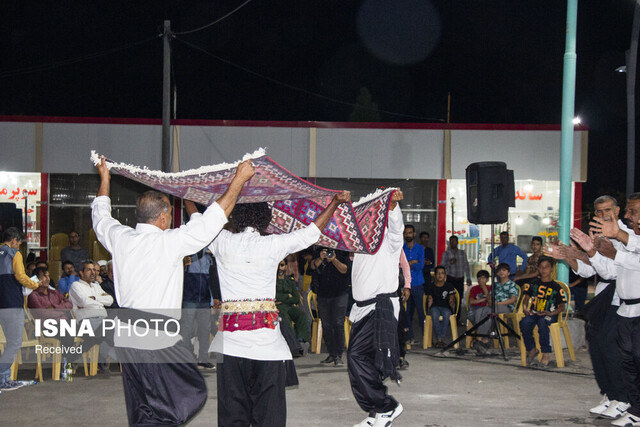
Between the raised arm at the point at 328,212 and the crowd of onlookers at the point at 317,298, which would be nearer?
the raised arm at the point at 328,212

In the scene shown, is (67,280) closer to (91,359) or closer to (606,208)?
(91,359)

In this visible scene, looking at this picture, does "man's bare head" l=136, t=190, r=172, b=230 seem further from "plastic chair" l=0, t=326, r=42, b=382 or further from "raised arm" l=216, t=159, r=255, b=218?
"plastic chair" l=0, t=326, r=42, b=382

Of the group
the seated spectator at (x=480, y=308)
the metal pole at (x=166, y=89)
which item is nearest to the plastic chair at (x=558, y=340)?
the seated spectator at (x=480, y=308)

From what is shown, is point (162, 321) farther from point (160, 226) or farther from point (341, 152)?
point (341, 152)

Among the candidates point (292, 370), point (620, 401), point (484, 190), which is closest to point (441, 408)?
point (620, 401)

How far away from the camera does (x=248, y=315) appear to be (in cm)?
457

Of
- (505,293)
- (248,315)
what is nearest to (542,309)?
(505,293)

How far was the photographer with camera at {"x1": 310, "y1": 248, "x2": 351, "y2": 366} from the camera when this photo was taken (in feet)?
31.8

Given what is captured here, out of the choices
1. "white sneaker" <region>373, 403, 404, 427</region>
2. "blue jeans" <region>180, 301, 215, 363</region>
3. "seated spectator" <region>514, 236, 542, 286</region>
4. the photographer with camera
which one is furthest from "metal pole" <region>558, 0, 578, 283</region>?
"white sneaker" <region>373, 403, 404, 427</region>

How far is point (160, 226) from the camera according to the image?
4203mm

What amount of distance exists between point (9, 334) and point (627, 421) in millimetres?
6466

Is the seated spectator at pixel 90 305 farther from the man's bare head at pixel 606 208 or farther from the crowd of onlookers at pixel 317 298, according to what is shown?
the man's bare head at pixel 606 208

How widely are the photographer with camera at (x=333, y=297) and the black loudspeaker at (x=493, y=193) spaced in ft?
7.82

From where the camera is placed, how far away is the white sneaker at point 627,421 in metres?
6.32
